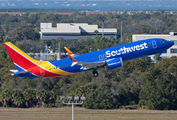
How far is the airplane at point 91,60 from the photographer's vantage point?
75.8m

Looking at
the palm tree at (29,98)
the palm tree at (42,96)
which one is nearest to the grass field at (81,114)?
the palm tree at (29,98)

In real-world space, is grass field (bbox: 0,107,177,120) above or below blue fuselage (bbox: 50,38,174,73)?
below

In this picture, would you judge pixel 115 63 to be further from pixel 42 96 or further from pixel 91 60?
pixel 42 96

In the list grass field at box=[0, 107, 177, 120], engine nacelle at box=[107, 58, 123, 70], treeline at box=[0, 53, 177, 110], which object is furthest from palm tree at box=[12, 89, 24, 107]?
engine nacelle at box=[107, 58, 123, 70]

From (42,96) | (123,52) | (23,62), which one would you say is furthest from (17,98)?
(123,52)

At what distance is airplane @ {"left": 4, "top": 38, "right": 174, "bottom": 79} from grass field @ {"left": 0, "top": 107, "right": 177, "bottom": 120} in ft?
57.7

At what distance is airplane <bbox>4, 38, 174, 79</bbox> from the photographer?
75.8 metres

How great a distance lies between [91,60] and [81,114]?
2629cm

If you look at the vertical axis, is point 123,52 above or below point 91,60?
above

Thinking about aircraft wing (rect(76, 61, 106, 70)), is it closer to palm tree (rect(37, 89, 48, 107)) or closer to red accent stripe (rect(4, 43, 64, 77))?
red accent stripe (rect(4, 43, 64, 77))

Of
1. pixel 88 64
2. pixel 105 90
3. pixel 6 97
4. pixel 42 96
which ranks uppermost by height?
pixel 88 64

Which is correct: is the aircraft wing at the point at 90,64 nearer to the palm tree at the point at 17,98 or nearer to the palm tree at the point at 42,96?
the palm tree at the point at 42,96

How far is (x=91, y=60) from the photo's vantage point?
7612cm

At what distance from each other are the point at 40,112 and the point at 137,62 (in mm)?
48535
